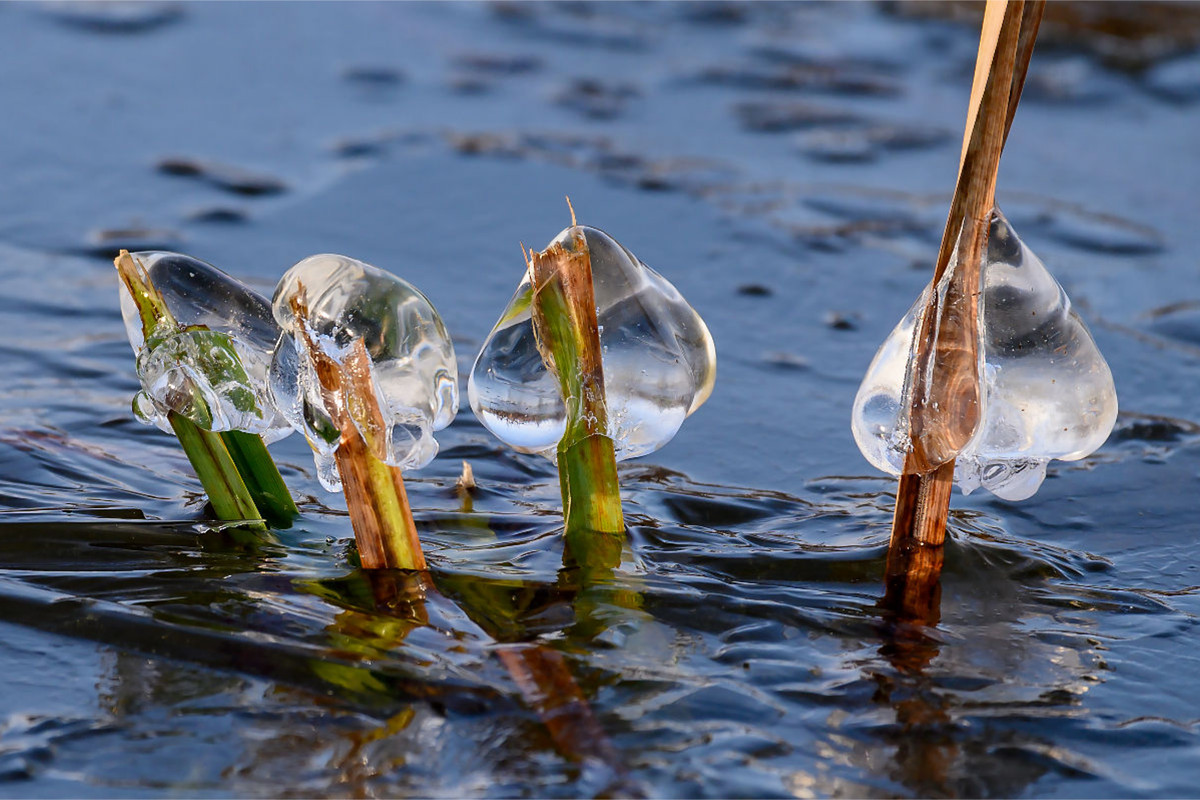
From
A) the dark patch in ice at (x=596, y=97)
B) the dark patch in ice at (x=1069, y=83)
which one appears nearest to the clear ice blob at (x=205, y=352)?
the dark patch in ice at (x=596, y=97)

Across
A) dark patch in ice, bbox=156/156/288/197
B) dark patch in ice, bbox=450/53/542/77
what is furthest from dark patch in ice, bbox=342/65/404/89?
dark patch in ice, bbox=156/156/288/197

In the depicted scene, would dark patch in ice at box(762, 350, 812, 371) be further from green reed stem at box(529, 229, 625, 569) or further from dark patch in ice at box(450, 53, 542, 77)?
dark patch in ice at box(450, 53, 542, 77)

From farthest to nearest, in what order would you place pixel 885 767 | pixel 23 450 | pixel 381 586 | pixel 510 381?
pixel 23 450 → pixel 381 586 → pixel 510 381 → pixel 885 767

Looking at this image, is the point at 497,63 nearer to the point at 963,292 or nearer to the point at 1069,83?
the point at 1069,83

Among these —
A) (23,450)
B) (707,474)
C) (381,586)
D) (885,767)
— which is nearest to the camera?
(885,767)

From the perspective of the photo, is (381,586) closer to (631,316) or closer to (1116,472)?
(631,316)

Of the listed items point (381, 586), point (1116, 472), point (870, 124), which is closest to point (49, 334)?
point (381, 586)

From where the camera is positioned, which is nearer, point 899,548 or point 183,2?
point 899,548
